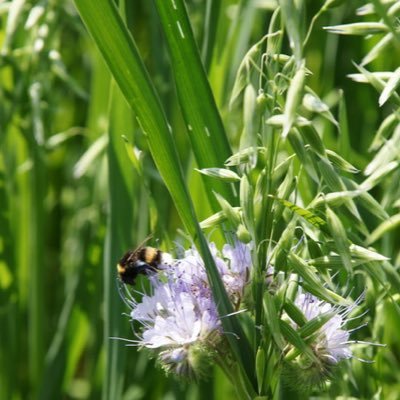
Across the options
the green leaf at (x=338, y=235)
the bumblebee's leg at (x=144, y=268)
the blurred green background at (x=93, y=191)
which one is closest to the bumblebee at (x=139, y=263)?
the bumblebee's leg at (x=144, y=268)

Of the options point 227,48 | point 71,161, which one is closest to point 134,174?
point 227,48

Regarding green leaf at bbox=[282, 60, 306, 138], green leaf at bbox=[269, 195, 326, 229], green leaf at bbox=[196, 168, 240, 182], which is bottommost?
green leaf at bbox=[269, 195, 326, 229]

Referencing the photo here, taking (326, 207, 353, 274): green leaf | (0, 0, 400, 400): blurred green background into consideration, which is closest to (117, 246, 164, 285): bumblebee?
(0, 0, 400, 400): blurred green background

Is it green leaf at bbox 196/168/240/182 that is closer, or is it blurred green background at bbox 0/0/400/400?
green leaf at bbox 196/168/240/182

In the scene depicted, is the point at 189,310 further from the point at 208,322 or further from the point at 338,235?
the point at 338,235

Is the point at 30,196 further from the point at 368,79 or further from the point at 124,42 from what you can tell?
the point at 368,79

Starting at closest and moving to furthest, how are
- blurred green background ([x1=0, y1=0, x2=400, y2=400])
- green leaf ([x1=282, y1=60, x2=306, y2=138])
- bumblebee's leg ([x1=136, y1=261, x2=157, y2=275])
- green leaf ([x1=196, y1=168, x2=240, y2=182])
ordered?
green leaf ([x1=282, y1=60, x2=306, y2=138]) < green leaf ([x1=196, y1=168, x2=240, y2=182]) < bumblebee's leg ([x1=136, y1=261, x2=157, y2=275]) < blurred green background ([x1=0, y1=0, x2=400, y2=400])

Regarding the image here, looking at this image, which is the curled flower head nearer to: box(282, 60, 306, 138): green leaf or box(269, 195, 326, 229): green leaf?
box(269, 195, 326, 229): green leaf

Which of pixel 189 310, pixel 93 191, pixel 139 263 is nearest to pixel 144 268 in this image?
pixel 139 263
